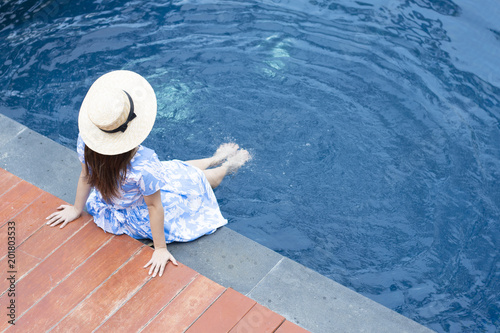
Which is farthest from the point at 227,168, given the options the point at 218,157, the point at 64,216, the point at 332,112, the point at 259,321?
the point at 259,321

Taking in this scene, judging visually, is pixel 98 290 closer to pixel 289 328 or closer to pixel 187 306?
pixel 187 306

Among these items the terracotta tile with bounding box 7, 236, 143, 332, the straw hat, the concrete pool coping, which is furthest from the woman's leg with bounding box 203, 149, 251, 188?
the straw hat

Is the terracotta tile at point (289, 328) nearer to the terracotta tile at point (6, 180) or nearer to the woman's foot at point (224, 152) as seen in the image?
the woman's foot at point (224, 152)

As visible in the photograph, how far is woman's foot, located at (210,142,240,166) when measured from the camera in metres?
4.62

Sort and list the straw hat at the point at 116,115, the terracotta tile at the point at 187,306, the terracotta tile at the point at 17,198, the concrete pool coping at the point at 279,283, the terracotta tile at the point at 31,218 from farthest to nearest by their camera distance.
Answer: the terracotta tile at the point at 17,198 → the terracotta tile at the point at 31,218 → the concrete pool coping at the point at 279,283 → the terracotta tile at the point at 187,306 → the straw hat at the point at 116,115

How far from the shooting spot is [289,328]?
3.17 metres

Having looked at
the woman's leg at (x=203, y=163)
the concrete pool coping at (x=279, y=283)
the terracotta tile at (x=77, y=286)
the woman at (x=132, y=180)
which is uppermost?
the woman at (x=132, y=180)

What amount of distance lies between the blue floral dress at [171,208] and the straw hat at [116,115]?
0.25 meters

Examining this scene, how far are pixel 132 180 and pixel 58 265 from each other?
871mm

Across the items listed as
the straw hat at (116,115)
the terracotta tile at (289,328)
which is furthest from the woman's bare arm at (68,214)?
the terracotta tile at (289,328)

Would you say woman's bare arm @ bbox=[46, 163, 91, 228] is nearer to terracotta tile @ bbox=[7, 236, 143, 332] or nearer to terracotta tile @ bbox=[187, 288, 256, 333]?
terracotta tile @ bbox=[7, 236, 143, 332]

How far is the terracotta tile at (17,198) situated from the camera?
379 cm

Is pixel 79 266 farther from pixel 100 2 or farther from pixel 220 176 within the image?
pixel 100 2

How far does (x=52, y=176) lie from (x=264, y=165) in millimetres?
1810
